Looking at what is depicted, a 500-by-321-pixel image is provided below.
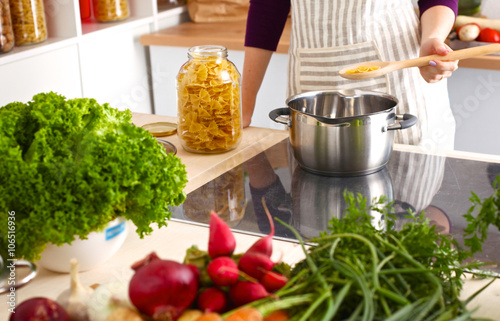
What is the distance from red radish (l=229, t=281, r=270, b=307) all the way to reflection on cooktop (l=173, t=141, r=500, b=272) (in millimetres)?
390

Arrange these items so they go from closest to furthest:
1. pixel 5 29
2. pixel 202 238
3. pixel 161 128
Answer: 1. pixel 202 238
2. pixel 161 128
3. pixel 5 29

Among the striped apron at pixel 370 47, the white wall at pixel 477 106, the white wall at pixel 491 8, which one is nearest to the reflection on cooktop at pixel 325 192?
the striped apron at pixel 370 47

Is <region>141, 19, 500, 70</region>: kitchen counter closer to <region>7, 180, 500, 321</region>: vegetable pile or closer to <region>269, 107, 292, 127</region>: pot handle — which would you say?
<region>269, 107, 292, 127</region>: pot handle

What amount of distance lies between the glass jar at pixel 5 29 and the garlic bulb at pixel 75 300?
1.48m

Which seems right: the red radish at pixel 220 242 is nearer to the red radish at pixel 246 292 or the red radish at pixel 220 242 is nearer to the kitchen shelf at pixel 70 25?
the red radish at pixel 246 292

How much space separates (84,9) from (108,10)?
131 millimetres

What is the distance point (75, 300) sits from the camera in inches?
26.1

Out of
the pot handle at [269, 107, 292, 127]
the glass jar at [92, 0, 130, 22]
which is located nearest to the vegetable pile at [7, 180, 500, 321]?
the pot handle at [269, 107, 292, 127]

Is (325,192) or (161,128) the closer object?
(325,192)

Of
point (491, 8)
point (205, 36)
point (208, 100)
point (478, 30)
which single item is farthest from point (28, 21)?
point (491, 8)

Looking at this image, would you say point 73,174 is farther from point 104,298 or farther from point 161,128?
point 161,128

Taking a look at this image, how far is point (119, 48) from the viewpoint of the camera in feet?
8.31

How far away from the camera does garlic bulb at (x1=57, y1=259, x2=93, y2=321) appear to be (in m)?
0.66

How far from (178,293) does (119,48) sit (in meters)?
2.07
